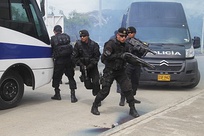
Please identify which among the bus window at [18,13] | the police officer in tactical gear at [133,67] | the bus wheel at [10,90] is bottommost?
the bus wheel at [10,90]

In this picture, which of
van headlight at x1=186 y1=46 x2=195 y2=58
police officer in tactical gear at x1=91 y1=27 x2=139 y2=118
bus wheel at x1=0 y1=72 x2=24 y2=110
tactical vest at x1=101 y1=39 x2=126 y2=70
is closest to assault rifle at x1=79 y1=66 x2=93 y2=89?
police officer in tactical gear at x1=91 y1=27 x2=139 y2=118

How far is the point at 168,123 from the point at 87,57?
2.06 meters

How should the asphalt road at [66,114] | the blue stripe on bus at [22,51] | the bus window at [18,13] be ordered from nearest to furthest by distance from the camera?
the asphalt road at [66,114], the blue stripe on bus at [22,51], the bus window at [18,13]

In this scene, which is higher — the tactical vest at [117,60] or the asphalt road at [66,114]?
the tactical vest at [117,60]

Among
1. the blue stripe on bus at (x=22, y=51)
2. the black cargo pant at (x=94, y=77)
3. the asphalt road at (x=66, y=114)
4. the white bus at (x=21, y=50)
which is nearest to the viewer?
the asphalt road at (x=66, y=114)

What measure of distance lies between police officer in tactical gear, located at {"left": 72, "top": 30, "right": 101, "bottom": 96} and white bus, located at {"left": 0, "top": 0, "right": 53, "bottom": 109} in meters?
0.76

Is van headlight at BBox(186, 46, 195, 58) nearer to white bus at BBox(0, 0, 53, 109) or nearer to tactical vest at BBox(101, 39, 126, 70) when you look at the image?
tactical vest at BBox(101, 39, 126, 70)

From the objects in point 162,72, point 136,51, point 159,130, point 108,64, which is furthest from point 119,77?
point 162,72

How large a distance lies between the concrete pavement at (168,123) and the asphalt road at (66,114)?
0.39m

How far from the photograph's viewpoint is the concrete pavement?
4574 millimetres

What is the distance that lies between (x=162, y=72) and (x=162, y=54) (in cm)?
47

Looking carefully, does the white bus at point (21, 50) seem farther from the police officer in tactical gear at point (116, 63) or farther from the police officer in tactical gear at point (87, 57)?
the police officer in tactical gear at point (116, 63)

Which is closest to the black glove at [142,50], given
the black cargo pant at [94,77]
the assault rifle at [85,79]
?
the black cargo pant at [94,77]

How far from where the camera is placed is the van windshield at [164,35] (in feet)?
29.4
